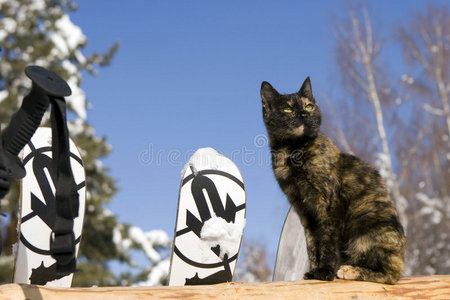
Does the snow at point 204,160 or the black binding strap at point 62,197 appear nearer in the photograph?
the black binding strap at point 62,197

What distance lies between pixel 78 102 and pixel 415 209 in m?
9.41

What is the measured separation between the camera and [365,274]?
104 inches

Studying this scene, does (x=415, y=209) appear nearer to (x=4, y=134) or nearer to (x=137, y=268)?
(x=137, y=268)

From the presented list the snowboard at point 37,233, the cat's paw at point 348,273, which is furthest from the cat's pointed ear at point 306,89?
the snowboard at point 37,233

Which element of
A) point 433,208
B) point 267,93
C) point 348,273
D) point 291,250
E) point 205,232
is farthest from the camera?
point 433,208

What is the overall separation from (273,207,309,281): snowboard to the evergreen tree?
6.48 meters

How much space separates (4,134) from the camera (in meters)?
1.55

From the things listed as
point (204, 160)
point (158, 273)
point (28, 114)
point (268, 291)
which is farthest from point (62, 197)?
point (158, 273)

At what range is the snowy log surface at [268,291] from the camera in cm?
212

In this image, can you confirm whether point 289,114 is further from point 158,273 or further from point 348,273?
point 158,273

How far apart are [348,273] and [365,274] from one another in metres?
0.11

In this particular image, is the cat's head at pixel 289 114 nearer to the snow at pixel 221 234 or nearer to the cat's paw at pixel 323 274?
the snow at pixel 221 234

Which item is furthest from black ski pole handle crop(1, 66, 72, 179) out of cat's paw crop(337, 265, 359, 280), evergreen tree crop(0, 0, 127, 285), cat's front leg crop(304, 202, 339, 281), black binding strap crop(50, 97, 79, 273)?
evergreen tree crop(0, 0, 127, 285)

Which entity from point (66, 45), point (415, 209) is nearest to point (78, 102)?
point (66, 45)
